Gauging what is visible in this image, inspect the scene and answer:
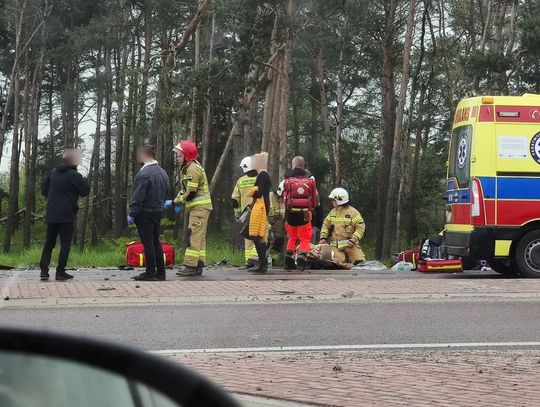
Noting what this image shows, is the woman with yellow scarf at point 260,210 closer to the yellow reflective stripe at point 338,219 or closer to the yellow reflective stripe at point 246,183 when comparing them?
the yellow reflective stripe at point 246,183

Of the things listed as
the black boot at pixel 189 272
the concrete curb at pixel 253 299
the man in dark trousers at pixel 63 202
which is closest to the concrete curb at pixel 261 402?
the concrete curb at pixel 253 299

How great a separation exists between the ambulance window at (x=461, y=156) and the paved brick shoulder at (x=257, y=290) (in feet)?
7.57

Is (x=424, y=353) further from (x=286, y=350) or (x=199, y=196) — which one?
(x=199, y=196)

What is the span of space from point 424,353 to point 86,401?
21.0 ft

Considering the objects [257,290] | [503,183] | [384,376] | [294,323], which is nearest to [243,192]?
[257,290]

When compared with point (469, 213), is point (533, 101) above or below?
above

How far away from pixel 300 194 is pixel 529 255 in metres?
3.73

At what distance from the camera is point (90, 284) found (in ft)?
39.5

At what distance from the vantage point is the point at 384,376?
248 inches

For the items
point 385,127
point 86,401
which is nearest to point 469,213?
point 86,401

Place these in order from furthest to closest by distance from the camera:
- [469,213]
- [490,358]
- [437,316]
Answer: [469,213] < [437,316] < [490,358]

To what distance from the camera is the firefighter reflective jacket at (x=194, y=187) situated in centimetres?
1351

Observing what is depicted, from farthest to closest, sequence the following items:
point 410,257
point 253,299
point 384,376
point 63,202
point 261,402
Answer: point 410,257 < point 63,202 < point 253,299 < point 384,376 < point 261,402

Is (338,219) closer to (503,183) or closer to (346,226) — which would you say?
(346,226)
